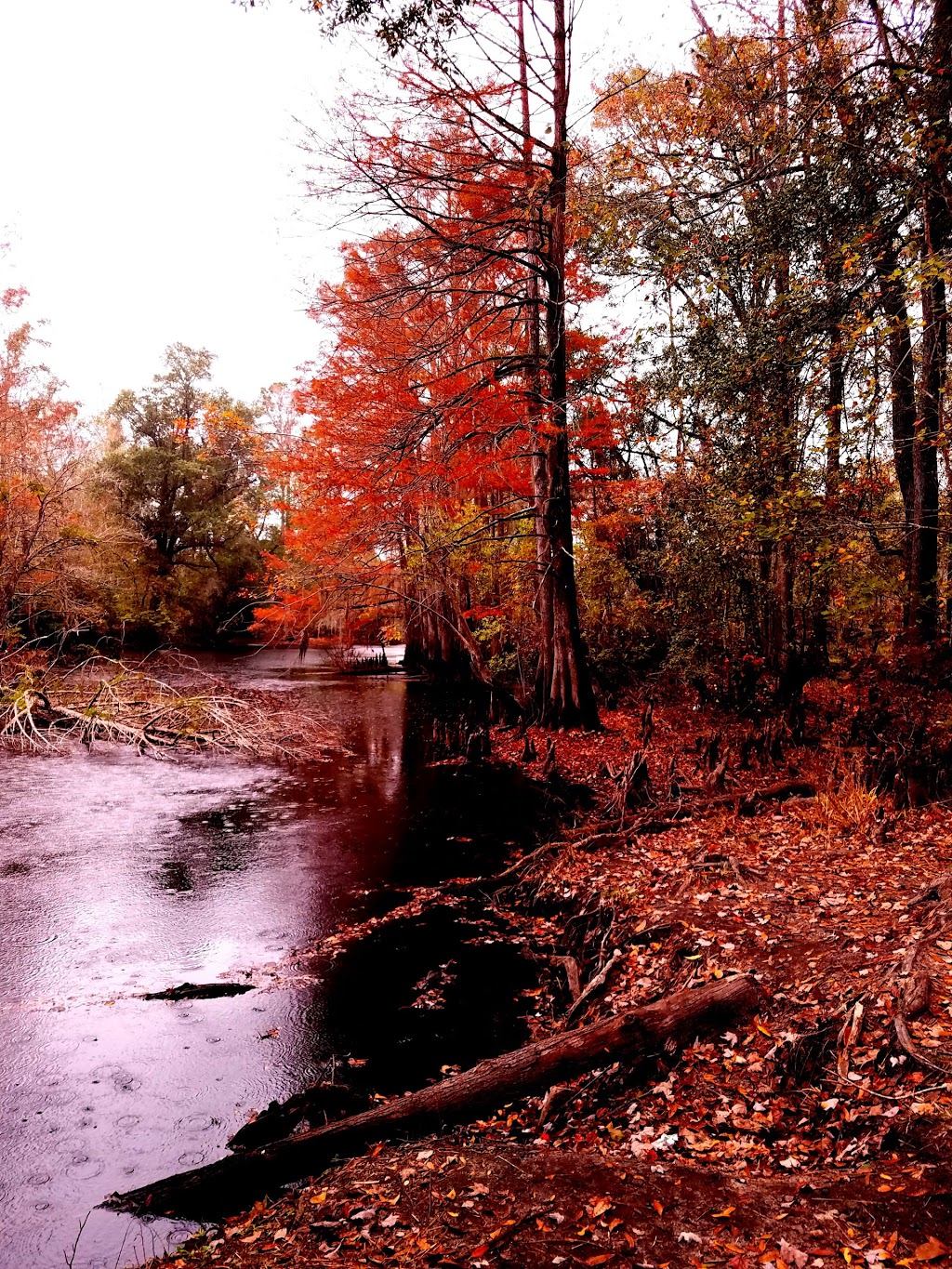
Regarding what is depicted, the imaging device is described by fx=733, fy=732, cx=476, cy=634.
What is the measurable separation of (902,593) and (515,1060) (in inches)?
447

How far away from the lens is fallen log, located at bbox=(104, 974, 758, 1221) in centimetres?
399

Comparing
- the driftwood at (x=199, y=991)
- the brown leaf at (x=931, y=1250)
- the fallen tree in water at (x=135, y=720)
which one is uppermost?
the fallen tree in water at (x=135, y=720)

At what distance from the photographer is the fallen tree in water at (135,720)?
46.3ft

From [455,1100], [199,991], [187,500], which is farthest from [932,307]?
[187,500]

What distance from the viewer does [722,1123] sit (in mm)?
3973

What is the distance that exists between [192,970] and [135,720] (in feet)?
29.8

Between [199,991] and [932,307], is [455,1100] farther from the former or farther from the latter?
[932,307]

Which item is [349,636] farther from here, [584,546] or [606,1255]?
[606,1255]

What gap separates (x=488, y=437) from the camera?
16094 millimetres

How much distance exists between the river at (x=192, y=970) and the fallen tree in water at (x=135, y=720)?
4.03 feet

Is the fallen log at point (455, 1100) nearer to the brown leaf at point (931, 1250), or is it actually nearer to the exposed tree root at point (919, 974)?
the exposed tree root at point (919, 974)

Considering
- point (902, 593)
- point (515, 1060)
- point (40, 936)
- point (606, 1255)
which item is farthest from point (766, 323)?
point (40, 936)

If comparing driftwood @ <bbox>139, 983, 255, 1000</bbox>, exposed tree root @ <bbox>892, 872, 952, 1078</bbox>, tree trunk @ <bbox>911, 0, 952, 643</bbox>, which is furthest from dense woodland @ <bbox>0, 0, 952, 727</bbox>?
driftwood @ <bbox>139, 983, 255, 1000</bbox>

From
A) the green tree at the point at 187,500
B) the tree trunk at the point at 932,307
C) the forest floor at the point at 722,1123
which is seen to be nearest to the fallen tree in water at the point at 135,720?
the forest floor at the point at 722,1123
